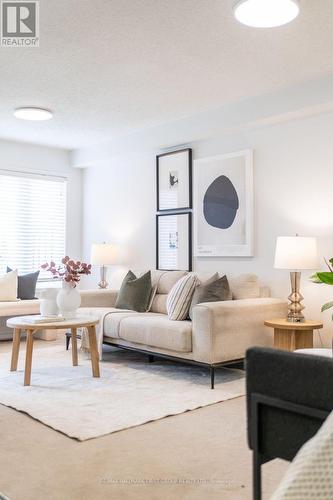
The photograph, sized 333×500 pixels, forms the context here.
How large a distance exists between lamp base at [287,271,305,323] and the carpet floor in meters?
1.31

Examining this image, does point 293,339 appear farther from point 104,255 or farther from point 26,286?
point 26,286

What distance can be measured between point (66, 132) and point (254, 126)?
2.36 m

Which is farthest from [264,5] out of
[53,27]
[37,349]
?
[37,349]

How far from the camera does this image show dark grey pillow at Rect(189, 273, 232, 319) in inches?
166

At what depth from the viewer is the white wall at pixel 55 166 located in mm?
6492

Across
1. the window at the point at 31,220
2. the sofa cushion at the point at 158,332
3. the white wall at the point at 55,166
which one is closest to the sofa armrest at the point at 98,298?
the sofa cushion at the point at 158,332

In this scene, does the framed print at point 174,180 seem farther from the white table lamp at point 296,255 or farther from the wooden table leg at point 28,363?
the wooden table leg at point 28,363

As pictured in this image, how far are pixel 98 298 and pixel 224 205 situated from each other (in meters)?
1.67

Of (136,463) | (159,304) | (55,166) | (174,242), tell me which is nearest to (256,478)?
(136,463)

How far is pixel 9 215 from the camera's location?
21.3 ft

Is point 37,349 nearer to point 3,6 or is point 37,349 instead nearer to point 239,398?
point 239,398

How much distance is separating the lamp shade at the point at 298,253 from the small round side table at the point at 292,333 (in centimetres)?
45

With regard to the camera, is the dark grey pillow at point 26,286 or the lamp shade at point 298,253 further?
the dark grey pillow at point 26,286

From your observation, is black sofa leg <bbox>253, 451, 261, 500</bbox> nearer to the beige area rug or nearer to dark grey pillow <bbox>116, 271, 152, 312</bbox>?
the beige area rug
